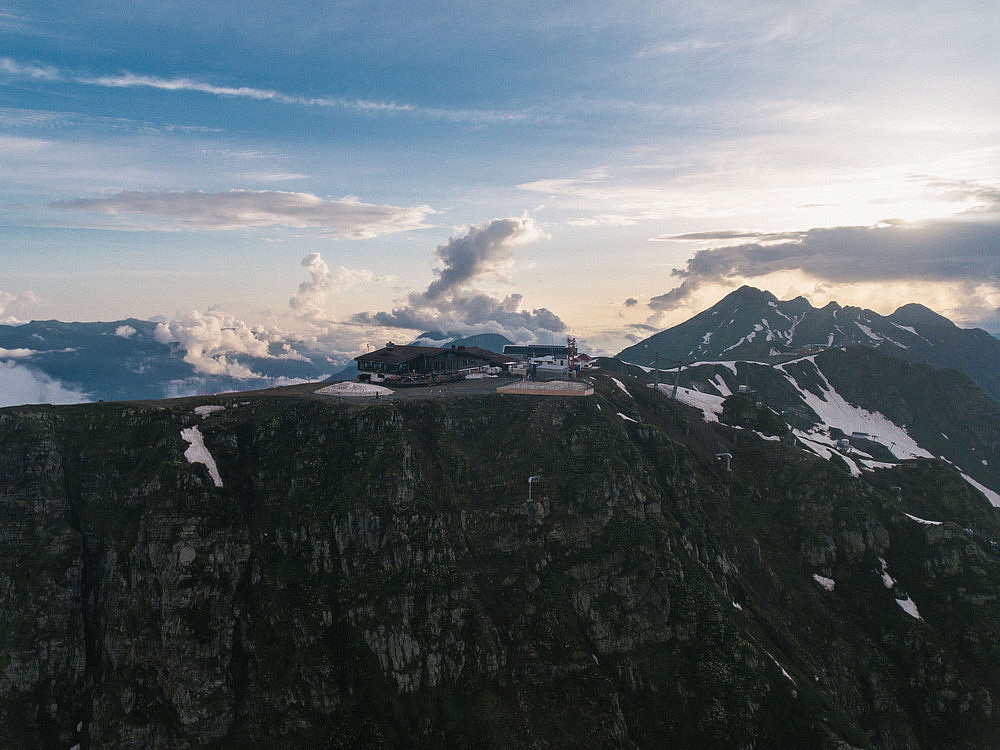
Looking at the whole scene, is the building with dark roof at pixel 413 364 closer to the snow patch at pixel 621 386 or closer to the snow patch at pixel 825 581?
the snow patch at pixel 621 386

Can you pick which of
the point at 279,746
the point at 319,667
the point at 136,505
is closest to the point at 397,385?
the point at 136,505

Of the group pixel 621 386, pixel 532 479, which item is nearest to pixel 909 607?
pixel 532 479

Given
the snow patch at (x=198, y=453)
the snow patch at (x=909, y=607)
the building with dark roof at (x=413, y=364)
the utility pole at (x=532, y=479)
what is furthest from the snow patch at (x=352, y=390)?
the snow patch at (x=909, y=607)

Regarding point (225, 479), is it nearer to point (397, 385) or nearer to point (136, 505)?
point (136, 505)

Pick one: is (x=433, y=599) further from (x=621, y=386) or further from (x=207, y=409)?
(x=621, y=386)

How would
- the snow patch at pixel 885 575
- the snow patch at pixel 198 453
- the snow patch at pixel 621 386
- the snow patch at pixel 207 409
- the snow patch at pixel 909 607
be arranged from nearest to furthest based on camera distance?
the snow patch at pixel 198 453 < the snow patch at pixel 909 607 < the snow patch at pixel 207 409 < the snow patch at pixel 885 575 < the snow patch at pixel 621 386
